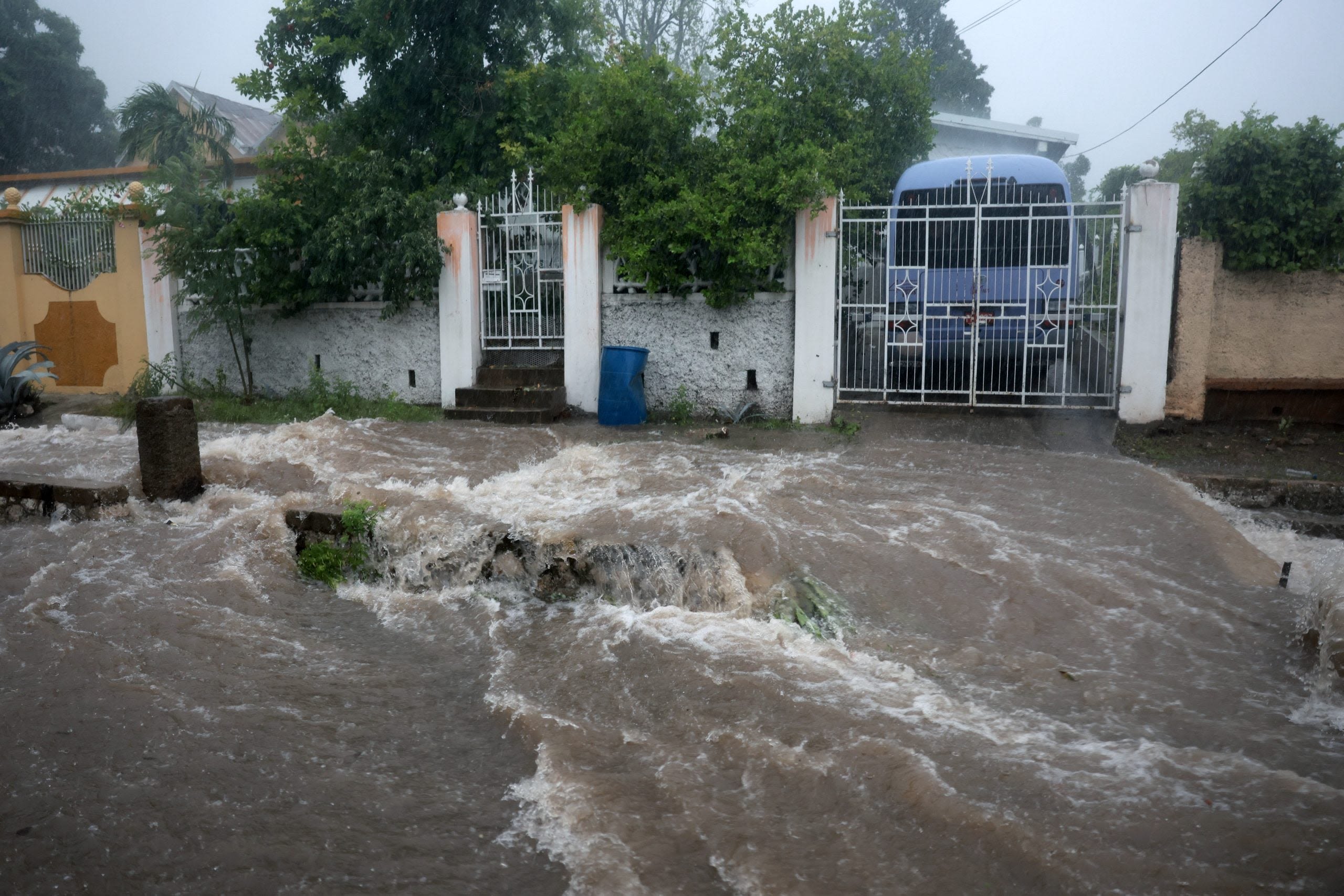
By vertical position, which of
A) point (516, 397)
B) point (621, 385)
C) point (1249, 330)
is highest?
point (1249, 330)

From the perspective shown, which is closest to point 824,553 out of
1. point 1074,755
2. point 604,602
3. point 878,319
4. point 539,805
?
point 604,602

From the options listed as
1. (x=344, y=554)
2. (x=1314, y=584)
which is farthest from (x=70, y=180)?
(x=1314, y=584)

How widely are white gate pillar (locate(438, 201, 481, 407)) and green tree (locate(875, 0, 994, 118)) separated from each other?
24335 mm

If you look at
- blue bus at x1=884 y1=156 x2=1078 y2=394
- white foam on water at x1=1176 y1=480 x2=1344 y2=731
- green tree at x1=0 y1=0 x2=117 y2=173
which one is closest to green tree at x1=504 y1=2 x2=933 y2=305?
blue bus at x1=884 y1=156 x2=1078 y2=394

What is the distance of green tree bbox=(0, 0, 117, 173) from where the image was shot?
2520cm

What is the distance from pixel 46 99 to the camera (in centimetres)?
2605

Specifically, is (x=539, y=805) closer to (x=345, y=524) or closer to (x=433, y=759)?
(x=433, y=759)

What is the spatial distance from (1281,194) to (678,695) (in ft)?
25.5

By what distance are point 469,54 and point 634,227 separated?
5.08 metres

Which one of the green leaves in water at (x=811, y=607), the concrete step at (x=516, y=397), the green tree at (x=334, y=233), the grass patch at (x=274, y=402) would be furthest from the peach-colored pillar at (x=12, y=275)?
the green leaves in water at (x=811, y=607)

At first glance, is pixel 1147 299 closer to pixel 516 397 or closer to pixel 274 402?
pixel 516 397

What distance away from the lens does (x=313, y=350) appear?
1155 centimetres

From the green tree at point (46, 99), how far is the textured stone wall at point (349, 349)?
62.7 feet

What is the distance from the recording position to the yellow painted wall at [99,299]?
12.6m
